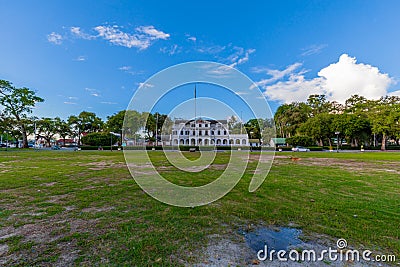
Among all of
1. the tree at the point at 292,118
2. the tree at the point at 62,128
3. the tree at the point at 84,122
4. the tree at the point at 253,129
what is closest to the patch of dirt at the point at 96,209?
the tree at the point at 84,122

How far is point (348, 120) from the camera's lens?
144ft

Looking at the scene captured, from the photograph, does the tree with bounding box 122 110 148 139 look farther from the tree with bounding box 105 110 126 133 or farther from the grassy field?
the grassy field

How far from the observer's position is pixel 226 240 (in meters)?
3.38

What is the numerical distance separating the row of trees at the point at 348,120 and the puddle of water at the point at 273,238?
43.8 m

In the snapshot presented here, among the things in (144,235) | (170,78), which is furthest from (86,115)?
(144,235)

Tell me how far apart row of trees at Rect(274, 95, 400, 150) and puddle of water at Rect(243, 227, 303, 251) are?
4383 centimetres

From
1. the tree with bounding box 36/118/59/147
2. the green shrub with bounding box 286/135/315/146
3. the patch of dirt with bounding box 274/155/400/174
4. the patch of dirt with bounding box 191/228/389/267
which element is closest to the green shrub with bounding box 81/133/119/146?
the tree with bounding box 36/118/59/147

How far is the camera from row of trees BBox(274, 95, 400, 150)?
40844mm

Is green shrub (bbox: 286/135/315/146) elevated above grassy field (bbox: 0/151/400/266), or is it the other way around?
green shrub (bbox: 286/135/315/146)

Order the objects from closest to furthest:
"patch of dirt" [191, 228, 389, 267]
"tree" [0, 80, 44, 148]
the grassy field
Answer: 1. "patch of dirt" [191, 228, 389, 267]
2. the grassy field
3. "tree" [0, 80, 44, 148]

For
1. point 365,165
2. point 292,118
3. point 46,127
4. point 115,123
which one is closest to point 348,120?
point 292,118

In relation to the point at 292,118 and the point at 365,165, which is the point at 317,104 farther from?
the point at 365,165

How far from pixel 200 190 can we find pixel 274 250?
397 cm

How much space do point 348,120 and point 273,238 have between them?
5089 cm
